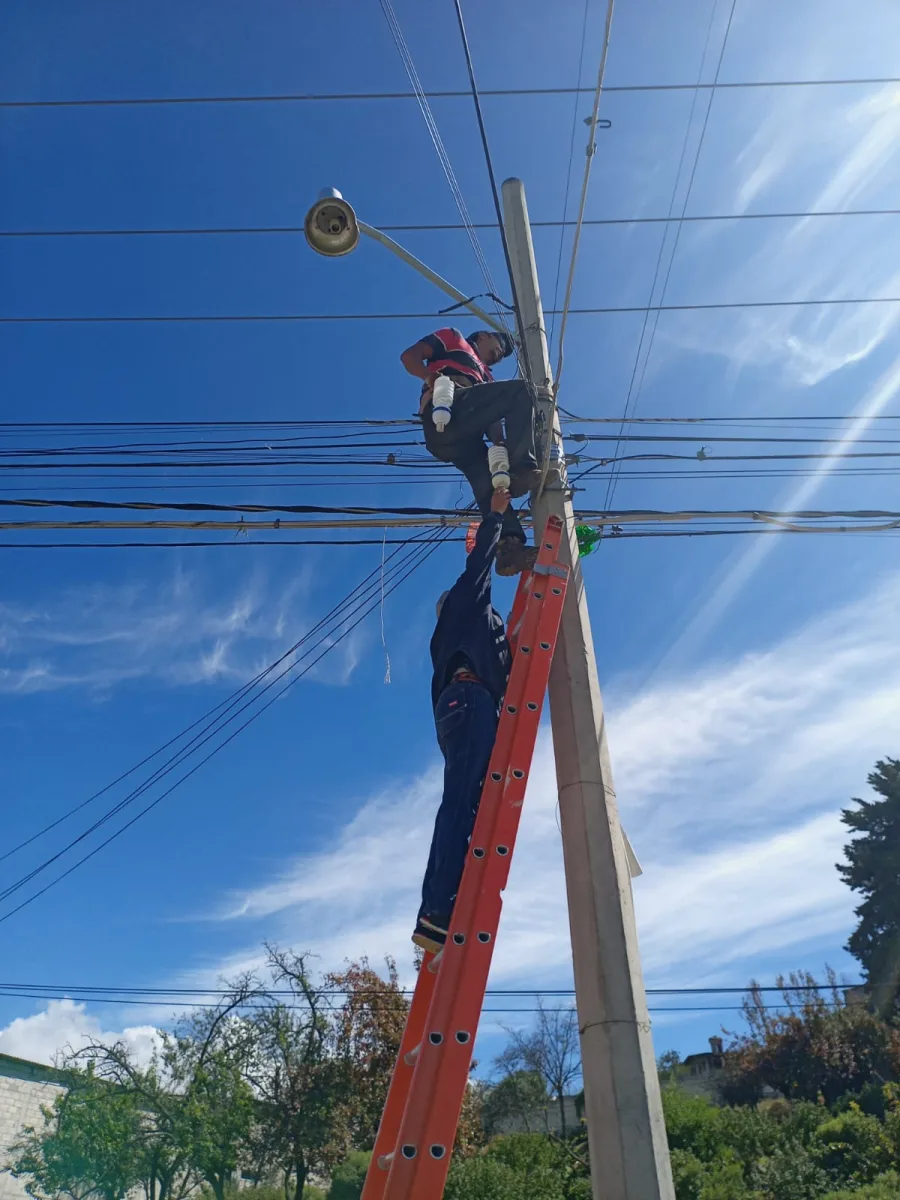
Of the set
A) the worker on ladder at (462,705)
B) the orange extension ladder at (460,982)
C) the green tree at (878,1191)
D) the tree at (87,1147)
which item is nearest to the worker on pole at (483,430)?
the worker on ladder at (462,705)

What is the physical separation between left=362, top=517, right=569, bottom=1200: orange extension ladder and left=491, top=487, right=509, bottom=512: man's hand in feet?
2.74

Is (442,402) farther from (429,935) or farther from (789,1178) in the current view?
(789,1178)

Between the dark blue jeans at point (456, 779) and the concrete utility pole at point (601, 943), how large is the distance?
49cm

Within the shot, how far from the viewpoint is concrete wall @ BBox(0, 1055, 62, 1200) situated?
2184cm

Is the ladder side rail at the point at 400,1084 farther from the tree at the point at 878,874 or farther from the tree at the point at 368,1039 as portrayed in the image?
the tree at the point at 878,874

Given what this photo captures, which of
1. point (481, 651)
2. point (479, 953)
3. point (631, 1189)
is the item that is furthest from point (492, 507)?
point (631, 1189)

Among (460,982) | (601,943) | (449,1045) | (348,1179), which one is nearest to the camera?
(449,1045)

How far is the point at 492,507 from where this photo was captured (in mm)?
4621

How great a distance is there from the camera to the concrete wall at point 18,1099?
21844mm

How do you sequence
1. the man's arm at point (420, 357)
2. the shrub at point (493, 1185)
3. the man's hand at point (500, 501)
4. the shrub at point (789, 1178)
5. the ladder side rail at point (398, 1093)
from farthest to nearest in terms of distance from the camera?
the shrub at point (493, 1185) < the shrub at point (789, 1178) < the man's arm at point (420, 357) < the man's hand at point (500, 501) < the ladder side rail at point (398, 1093)

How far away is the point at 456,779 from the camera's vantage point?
11.0 feet

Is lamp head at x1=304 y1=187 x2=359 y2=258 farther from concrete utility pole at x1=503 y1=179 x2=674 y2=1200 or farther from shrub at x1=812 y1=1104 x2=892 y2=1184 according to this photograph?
shrub at x1=812 y1=1104 x2=892 y2=1184

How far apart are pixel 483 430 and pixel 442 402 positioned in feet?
1.02

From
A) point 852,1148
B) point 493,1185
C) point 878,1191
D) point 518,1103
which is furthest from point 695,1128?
point 518,1103
